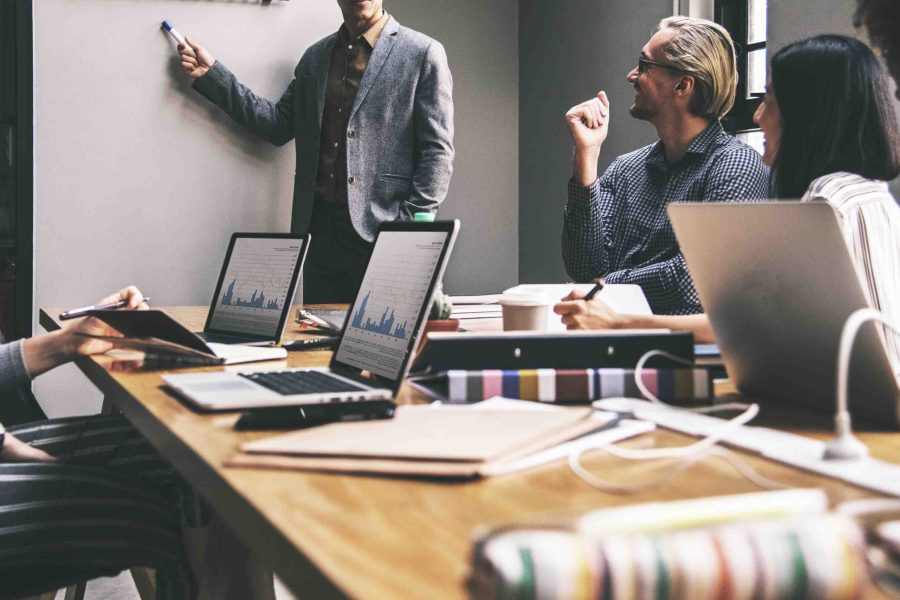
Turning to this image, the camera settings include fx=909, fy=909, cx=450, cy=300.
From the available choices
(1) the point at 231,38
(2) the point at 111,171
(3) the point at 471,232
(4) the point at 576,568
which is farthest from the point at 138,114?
(4) the point at 576,568

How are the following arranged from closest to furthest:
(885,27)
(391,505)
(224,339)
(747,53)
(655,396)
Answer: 1. (391,505)
2. (885,27)
3. (655,396)
4. (224,339)
5. (747,53)

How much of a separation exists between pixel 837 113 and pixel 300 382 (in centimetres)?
109

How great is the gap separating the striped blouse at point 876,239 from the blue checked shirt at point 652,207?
740 millimetres

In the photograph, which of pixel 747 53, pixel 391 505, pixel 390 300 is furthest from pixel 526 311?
pixel 747 53

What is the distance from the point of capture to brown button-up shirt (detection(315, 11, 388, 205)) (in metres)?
2.92

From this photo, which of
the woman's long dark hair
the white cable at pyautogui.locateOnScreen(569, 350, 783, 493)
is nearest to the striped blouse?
Answer: the woman's long dark hair

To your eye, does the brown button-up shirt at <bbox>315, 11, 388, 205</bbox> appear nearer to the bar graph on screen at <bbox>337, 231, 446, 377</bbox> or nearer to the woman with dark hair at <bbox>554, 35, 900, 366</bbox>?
the woman with dark hair at <bbox>554, 35, 900, 366</bbox>

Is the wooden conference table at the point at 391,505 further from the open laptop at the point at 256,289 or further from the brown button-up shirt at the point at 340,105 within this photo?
the brown button-up shirt at the point at 340,105

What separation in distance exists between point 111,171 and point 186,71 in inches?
15.8

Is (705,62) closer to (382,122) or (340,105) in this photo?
(382,122)

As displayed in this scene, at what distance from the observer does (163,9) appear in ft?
9.52

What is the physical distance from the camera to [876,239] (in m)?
1.29

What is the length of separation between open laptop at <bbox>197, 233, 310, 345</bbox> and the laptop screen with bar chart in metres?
0.42

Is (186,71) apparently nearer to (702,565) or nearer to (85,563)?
(85,563)
